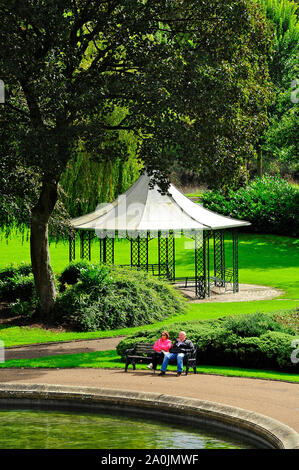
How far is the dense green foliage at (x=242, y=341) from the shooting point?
1712 centimetres

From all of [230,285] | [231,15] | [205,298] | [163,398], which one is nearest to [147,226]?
[205,298]

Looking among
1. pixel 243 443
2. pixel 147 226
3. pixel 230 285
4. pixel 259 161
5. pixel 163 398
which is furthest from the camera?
pixel 259 161

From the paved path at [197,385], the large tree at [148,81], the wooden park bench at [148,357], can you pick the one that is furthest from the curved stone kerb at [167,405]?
the large tree at [148,81]

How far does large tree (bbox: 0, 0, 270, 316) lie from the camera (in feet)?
64.5

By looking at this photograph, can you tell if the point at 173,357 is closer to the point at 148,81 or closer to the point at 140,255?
the point at 148,81

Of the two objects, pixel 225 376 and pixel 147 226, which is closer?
pixel 225 376

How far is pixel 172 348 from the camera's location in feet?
55.8

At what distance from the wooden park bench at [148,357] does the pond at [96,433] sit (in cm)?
330

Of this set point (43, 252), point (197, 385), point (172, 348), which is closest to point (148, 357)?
point (172, 348)

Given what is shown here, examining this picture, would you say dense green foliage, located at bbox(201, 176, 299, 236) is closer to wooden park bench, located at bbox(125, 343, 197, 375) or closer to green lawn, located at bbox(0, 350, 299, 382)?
green lawn, located at bbox(0, 350, 299, 382)

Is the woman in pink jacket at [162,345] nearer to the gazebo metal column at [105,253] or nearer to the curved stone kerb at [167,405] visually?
the curved stone kerb at [167,405]

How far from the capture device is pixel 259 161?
213ft

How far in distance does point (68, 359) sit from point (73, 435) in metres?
6.67

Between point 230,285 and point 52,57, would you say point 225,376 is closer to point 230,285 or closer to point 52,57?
point 52,57
